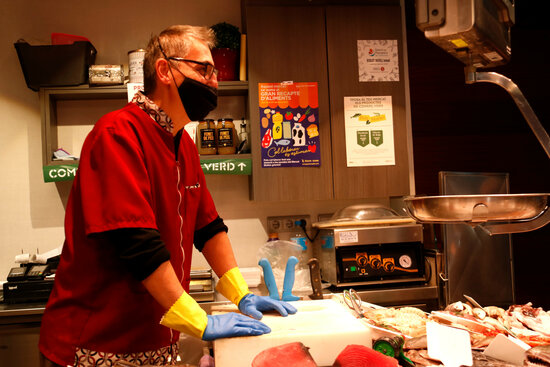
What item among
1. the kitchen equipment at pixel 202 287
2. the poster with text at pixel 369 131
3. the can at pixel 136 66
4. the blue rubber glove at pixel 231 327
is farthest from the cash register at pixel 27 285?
the poster with text at pixel 369 131

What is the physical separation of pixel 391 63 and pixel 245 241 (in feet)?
5.01

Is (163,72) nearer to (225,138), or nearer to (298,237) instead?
(225,138)

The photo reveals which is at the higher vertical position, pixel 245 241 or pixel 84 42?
pixel 84 42

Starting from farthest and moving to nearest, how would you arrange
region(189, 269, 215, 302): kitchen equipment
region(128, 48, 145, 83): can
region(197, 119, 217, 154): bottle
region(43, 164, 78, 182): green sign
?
region(197, 119, 217, 154): bottle → region(128, 48, 145, 83): can → region(43, 164, 78, 182): green sign → region(189, 269, 215, 302): kitchen equipment

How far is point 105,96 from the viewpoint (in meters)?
3.25

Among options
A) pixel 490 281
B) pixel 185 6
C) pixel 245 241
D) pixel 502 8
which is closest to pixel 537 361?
pixel 502 8

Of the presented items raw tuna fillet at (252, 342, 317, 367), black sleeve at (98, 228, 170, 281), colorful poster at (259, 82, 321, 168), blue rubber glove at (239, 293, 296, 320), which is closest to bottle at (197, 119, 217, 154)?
Answer: colorful poster at (259, 82, 321, 168)

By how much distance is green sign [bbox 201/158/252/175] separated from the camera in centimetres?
308

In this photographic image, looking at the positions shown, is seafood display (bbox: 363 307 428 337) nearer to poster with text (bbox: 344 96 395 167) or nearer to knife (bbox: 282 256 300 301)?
knife (bbox: 282 256 300 301)

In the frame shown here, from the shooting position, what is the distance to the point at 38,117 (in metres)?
3.30

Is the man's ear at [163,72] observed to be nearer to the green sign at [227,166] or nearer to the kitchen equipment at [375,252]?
the green sign at [227,166]

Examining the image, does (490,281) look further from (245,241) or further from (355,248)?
(245,241)

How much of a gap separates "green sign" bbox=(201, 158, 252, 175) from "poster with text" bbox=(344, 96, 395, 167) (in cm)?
65

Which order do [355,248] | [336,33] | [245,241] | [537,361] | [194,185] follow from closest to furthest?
[537,361] < [194,185] < [355,248] < [336,33] < [245,241]
